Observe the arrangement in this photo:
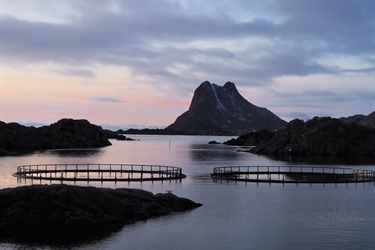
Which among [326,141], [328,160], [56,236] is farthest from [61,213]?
[326,141]

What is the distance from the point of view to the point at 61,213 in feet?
162

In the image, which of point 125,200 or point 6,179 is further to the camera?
point 6,179

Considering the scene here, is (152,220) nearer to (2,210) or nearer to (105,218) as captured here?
(105,218)

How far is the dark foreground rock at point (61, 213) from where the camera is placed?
47.2 meters

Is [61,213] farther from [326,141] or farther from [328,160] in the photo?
[326,141]

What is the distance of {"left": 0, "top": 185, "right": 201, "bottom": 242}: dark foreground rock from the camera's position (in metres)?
47.2

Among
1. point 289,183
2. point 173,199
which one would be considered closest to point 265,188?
point 289,183

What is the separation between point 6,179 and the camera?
289 feet

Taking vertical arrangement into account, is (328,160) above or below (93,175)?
above

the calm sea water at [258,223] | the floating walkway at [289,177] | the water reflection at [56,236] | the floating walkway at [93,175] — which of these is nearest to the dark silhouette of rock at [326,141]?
the floating walkway at [289,177]

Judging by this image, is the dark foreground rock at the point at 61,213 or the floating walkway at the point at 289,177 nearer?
the dark foreground rock at the point at 61,213

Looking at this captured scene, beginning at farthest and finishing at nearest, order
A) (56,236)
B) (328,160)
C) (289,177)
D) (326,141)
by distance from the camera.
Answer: (326,141) → (328,160) → (289,177) → (56,236)

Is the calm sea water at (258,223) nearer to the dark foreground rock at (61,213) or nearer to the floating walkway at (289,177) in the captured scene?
the dark foreground rock at (61,213)

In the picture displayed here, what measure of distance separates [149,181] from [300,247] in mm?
46411
